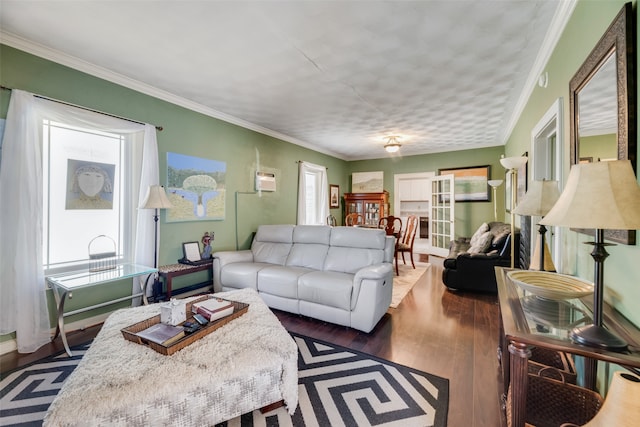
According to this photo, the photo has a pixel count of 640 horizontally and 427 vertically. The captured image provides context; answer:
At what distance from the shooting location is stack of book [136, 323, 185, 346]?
1504mm

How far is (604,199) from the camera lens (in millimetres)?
828

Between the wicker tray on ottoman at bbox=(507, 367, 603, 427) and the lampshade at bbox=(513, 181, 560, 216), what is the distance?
3.03ft

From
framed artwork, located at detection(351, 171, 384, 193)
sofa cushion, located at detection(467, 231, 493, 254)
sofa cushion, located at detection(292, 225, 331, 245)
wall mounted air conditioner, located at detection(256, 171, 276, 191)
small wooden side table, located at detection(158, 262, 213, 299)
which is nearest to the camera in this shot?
small wooden side table, located at detection(158, 262, 213, 299)

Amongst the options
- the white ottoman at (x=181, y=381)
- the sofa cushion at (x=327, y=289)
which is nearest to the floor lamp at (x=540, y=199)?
the sofa cushion at (x=327, y=289)

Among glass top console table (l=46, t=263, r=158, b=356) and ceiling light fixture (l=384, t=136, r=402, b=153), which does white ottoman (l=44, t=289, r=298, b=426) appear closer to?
glass top console table (l=46, t=263, r=158, b=356)

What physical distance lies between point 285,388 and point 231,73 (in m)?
2.89

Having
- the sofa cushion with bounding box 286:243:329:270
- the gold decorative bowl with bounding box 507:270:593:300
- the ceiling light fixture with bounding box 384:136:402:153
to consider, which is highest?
the ceiling light fixture with bounding box 384:136:402:153

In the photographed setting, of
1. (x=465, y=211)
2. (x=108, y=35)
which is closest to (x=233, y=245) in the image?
(x=108, y=35)

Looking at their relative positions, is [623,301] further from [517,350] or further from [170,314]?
[170,314]

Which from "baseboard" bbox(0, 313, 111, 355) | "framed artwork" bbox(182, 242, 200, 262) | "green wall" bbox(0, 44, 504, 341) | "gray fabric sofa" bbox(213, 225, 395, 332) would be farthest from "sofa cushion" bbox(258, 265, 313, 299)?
"baseboard" bbox(0, 313, 111, 355)

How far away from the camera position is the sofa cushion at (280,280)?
9.70ft

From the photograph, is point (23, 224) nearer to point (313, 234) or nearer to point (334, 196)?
point (313, 234)

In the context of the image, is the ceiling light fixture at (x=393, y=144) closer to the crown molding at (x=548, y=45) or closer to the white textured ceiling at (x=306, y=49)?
the white textured ceiling at (x=306, y=49)

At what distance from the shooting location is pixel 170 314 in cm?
175
